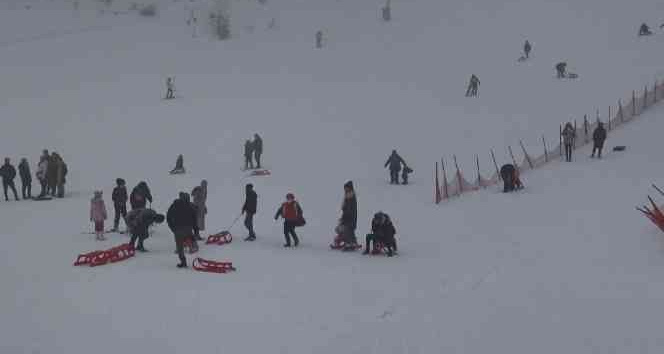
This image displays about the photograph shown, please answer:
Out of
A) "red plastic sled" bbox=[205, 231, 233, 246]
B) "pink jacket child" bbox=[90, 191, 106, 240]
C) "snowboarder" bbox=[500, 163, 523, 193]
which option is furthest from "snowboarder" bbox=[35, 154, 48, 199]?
"snowboarder" bbox=[500, 163, 523, 193]

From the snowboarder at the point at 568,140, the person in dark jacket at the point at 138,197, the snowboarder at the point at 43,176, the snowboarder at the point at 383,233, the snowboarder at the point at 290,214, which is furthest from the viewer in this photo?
the snowboarder at the point at 568,140

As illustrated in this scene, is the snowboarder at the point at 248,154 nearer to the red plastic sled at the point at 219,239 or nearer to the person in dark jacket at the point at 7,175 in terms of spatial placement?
the person in dark jacket at the point at 7,175

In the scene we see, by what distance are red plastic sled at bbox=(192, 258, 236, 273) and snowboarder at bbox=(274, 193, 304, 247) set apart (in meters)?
2.11

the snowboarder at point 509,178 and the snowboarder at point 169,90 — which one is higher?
the snowboarder at point 169,90

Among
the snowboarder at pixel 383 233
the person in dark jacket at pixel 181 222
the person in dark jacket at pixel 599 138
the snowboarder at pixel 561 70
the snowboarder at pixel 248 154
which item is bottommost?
the snowboarder at pixel 383 233

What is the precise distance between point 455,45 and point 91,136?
28389mm

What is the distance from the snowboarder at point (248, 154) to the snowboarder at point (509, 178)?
9.23 metres

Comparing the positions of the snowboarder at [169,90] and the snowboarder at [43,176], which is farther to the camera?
the snowboarder at [169,90]

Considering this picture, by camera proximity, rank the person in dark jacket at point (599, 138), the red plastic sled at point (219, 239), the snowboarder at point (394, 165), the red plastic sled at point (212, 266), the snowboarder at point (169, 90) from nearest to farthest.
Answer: the red plastic sled at point (212, 266), the red plastic sled at point (219, 239), the person in dark jacket at point (599, 138), the snowboarder at point (394, 165), the snowboarder at point (169, 90)

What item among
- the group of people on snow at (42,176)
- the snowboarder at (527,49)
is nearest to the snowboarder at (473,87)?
the snowboarder at (527,49)

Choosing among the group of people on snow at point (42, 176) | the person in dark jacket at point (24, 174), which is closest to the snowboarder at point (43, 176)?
the group of people on snow at point (42, 176)

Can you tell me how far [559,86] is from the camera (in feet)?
120

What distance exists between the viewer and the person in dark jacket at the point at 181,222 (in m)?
11.1

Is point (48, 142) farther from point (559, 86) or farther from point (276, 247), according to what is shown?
point (559, 86)
